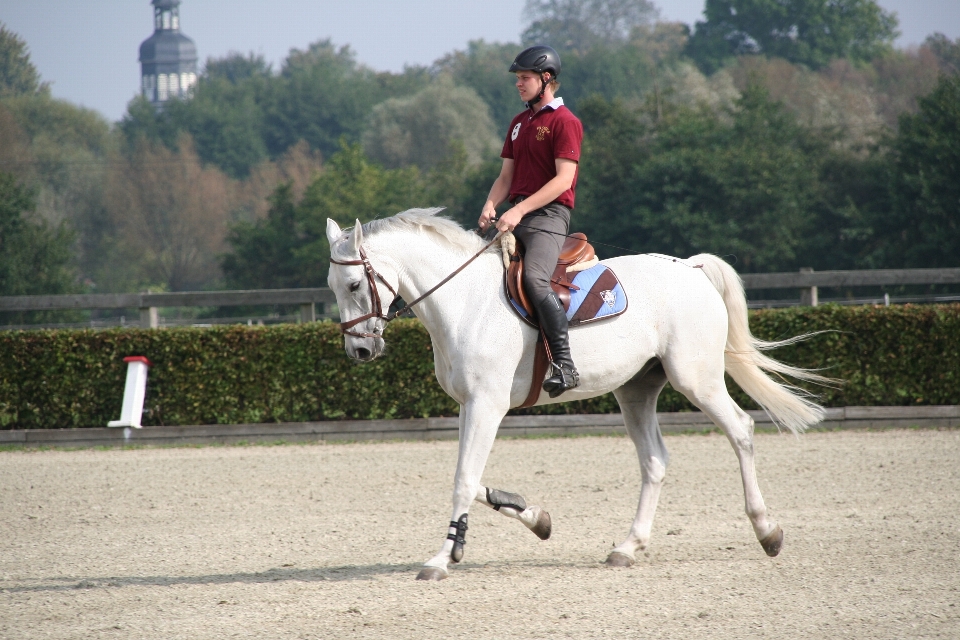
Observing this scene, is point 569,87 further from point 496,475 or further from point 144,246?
point 496,475

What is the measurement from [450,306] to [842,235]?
138 feet

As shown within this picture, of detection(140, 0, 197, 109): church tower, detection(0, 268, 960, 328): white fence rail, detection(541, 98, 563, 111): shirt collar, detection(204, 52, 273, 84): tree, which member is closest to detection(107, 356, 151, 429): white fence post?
detection(0, 268, 960, 328): white fence rail

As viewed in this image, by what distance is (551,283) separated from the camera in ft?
18.9

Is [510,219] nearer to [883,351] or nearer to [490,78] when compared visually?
[883,351]

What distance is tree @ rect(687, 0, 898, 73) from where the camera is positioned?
335 ft

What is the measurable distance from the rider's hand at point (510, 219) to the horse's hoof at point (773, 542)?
8.06 feet

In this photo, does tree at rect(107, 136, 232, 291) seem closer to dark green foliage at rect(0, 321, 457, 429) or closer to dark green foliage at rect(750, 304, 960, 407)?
dark green foliage at rect(0, 321, 457, 429)

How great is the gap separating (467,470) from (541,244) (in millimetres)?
1427

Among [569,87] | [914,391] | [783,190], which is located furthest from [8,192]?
[569,87]

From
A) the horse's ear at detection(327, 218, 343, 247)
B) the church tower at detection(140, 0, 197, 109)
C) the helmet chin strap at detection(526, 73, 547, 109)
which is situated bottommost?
the horse's ear at detection(327, 218, 343, 247)

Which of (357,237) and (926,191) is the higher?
(926,191)

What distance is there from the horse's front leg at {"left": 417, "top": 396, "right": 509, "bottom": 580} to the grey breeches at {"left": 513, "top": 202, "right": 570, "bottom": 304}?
0.73 meters

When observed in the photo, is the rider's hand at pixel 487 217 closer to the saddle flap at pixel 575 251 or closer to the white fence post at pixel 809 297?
the saddle flap at pixel 575 251

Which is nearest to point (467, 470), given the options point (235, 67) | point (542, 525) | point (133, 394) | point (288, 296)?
point (542, 525)
